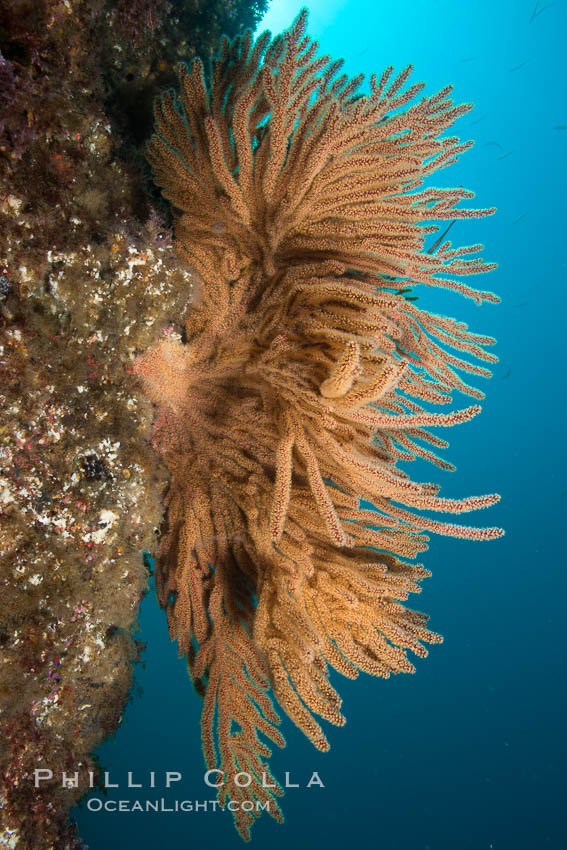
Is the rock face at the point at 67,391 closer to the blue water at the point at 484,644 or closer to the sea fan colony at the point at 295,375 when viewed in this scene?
the sea fan colony at the point at 295,375

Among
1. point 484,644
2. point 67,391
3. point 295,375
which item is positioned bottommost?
point 67,391

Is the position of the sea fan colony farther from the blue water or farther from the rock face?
the blue water

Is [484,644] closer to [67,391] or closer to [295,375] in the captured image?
[295,375]

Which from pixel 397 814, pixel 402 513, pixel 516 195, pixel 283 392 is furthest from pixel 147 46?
pixel 516 195

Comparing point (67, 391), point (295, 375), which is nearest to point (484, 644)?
point (295, 375)

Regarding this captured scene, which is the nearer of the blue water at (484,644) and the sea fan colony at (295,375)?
the sea fan colony at (295,375)

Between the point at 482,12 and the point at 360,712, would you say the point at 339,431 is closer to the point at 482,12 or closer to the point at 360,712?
the point at 360,712

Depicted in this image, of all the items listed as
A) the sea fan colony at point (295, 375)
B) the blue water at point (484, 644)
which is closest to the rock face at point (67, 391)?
the sea fan colony at point (295, 375)
